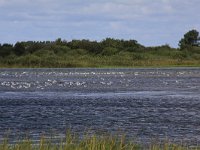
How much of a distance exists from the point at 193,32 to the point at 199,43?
4768 millimetres

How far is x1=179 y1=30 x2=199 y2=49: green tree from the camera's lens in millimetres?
149625

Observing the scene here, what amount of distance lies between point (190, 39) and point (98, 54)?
25524 mm

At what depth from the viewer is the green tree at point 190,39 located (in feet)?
491

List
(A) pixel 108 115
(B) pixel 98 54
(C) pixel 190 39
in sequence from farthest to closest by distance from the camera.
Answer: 1. (C) pixel 190 39
2. (B) pixel 98 54
3. (A) pixel 108 115

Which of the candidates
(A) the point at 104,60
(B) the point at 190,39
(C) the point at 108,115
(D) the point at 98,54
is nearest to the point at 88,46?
(D) the point at 98,54

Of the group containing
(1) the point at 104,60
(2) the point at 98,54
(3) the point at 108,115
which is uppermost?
(2) the point at 98,54

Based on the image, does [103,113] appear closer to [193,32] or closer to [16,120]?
[16,120]

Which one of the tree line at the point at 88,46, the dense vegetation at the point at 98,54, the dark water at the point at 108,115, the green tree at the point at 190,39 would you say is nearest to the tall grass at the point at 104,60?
the dense vegetation at the point at 98,54

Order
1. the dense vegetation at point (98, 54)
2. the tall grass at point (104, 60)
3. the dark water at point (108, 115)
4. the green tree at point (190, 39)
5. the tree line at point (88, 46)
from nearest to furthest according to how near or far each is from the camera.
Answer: the dark water at point (108, 115), the tall grass at point (104, 60), the dense vegetation at point (98, 54), the tree line at point (88, 46), the green tree at point (190, 39)

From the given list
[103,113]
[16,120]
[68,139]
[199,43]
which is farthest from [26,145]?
[199,43]

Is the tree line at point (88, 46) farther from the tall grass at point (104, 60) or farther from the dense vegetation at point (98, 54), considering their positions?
the tall grass at point (104, 60)

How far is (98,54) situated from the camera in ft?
460

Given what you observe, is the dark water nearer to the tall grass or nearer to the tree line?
the tall grass

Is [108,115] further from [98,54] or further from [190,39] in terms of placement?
[190,39]
